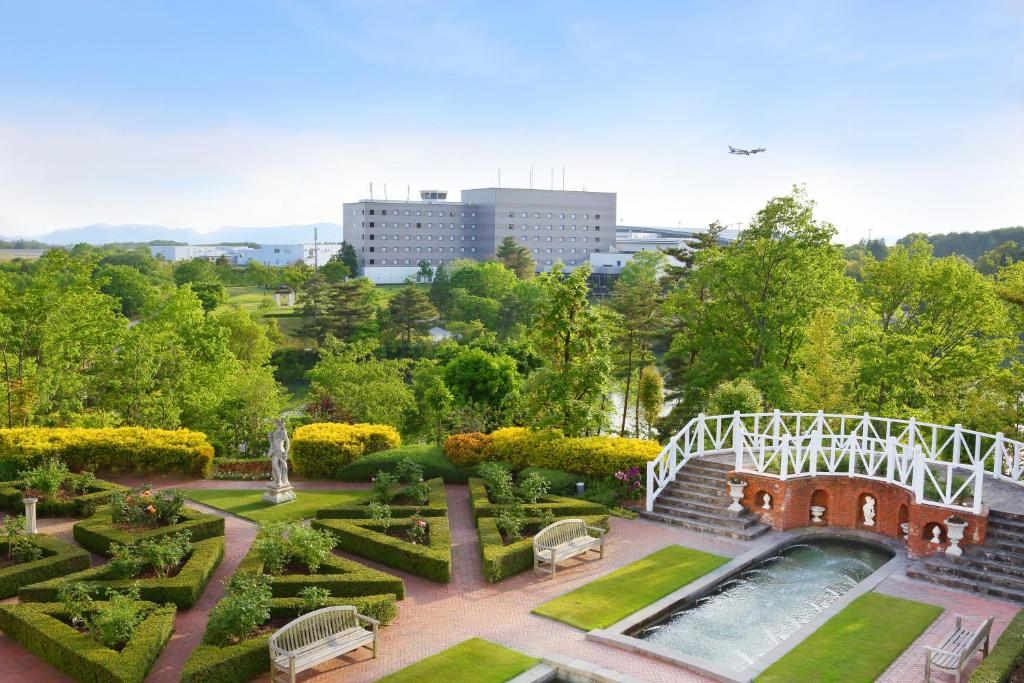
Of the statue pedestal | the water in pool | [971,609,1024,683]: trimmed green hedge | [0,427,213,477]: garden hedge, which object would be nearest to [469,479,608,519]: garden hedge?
the water in pool

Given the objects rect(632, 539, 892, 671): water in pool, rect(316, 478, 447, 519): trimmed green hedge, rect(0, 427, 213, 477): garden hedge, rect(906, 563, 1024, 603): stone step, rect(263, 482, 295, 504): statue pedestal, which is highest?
rect(0, 427, 213, 477): garden hedge

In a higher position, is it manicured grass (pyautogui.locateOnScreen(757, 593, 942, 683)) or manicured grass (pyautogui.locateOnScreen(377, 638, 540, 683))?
manicured grass (pyautogui.locateOnScreen(377, 638, 540, 683))

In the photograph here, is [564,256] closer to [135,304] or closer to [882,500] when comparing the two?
[135,304]

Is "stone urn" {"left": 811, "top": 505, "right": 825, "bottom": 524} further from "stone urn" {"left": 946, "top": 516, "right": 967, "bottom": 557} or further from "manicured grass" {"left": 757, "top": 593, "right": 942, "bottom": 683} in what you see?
"manicured grass" {"left": 757, "top": 593, "right": 942, "bottom": 683}

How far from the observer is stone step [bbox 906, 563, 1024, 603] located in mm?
14913

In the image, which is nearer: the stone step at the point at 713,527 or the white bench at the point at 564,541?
the white bench at the point at 564,541

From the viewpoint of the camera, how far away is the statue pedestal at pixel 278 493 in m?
20.6

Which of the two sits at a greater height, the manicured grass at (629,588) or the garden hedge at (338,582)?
the garden hedge at (338,582)

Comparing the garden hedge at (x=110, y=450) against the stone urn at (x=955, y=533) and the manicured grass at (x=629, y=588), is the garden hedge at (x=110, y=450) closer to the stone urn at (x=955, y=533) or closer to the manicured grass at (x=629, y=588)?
the manicured grass at (x=629, y=588)

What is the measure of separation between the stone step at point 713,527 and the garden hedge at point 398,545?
5.65 m

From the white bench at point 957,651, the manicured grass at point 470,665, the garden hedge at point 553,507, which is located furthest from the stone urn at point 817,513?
the manicured grass at point 470,665

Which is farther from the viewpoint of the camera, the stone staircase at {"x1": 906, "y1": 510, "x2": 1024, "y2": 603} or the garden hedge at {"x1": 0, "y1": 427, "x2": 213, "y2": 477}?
the garden hedge at {"x1": 0, "y1": 427, "x2": 213, "y2": 477}

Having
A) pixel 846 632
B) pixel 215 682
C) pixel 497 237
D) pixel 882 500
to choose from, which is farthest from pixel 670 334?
pixel 497 237

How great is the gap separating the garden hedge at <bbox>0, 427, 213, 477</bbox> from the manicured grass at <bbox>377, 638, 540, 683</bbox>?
13823 millimetres
